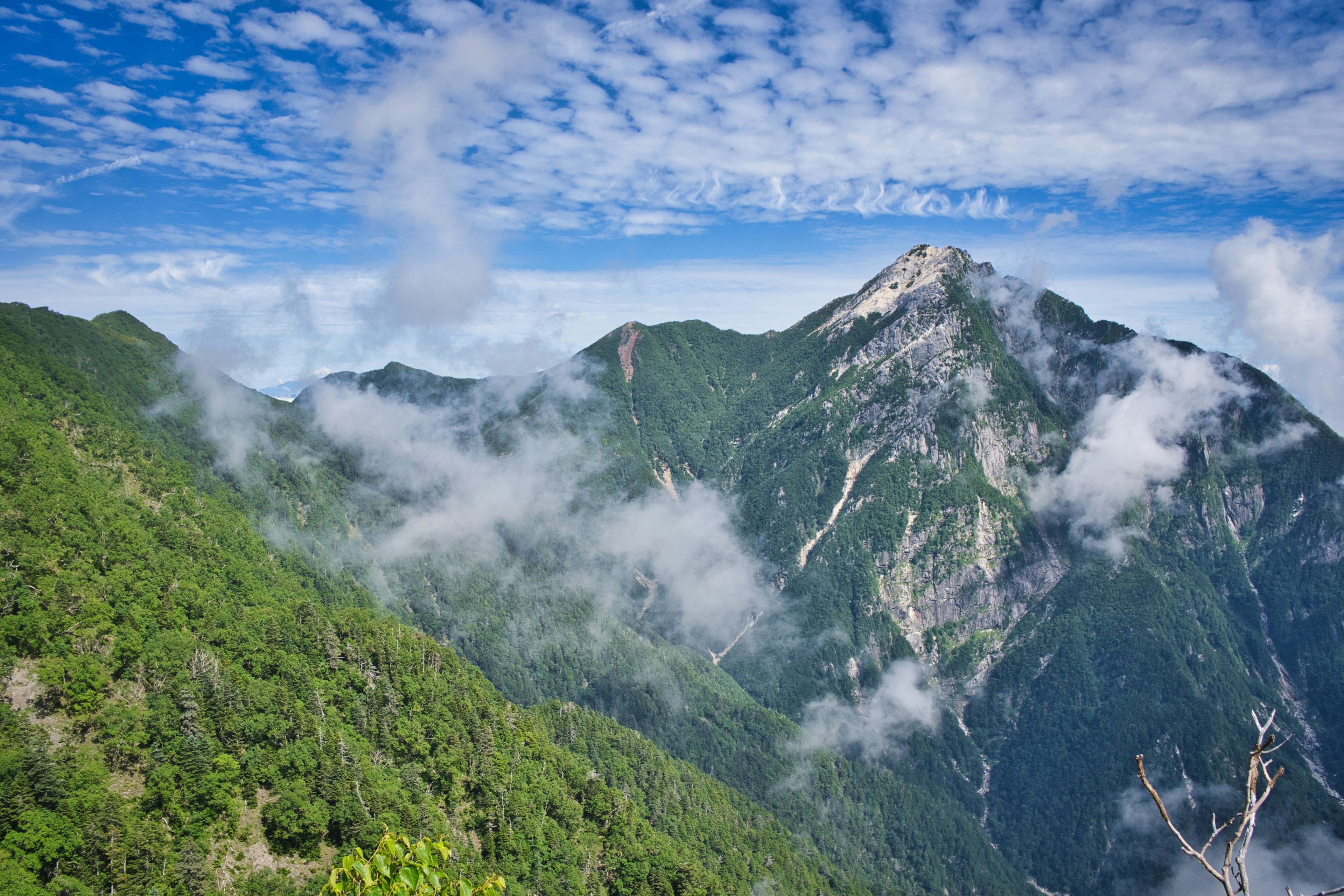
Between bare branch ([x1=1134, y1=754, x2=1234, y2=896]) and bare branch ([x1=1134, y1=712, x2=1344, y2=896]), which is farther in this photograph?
bare branch ([x1=1134, y1=712, x2=1344, y2=896])

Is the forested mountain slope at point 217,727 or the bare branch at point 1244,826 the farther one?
the forested mountain slope at point 217,727

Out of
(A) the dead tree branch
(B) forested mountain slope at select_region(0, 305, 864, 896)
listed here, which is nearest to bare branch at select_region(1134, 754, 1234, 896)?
(A) the dead tree branch

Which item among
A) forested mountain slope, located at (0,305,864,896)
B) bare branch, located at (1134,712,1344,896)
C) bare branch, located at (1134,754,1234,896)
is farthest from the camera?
forested mountain slope, located at (0,305,864,896)

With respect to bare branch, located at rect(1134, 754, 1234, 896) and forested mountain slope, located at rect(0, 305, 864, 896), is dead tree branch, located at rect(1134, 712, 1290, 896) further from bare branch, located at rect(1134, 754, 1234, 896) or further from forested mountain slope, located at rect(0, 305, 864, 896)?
forested mountain slope, located at rect(0, 305, 864, 896)

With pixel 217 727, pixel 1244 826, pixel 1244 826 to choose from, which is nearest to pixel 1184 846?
pixel 1244 826

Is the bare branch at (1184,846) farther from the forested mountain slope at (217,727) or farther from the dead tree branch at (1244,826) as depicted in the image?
the forested mountain slope at (217,727)

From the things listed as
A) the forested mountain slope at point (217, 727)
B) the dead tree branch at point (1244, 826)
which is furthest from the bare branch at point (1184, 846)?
the forested mountain slope at point (217, 727)

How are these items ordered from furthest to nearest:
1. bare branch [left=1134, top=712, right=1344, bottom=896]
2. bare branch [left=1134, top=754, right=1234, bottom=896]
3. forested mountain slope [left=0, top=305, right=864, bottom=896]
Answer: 1. forested mountain slope [left=0, top=305, right=864, bottom=896]
2. bare branch [left=1134, top=712, right=1344, bottom=896]
3. bare branch [left=1134, top=754, right=1234, bottom=896]

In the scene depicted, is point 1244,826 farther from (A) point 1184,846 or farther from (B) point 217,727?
(B) point 217,727

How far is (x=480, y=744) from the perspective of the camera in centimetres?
10006

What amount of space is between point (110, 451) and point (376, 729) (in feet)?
225

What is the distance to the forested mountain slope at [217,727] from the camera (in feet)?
199

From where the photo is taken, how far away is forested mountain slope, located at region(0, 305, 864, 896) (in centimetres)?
6078

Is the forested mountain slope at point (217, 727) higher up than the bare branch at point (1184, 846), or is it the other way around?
the bare branch at point (1184, 846)
